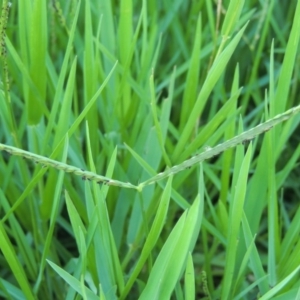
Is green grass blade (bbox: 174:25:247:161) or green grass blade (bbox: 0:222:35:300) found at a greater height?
green grass blade (bbox: 174:25:247:161)

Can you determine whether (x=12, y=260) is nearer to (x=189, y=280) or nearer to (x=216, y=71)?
(x=189, y=280)

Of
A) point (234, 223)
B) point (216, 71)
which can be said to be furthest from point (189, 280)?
point (216, 71)

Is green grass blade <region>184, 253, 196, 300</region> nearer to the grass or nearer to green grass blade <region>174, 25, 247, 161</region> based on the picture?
the grass

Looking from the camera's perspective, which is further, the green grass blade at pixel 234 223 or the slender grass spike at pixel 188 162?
the green grass blade at pixel 234 223

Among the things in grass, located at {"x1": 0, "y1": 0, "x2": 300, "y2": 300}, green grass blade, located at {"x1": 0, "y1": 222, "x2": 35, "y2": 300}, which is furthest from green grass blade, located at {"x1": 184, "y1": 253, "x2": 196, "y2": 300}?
green grass blade, located at {"x1": 0, "y1": 222, "x2": 35, "y2": 300}

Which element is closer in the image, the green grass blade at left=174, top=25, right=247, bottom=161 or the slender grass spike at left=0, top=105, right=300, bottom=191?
the slender grass spike at left=0, top=105, right=300, bottom=191

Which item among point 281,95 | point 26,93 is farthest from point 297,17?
point 26,93

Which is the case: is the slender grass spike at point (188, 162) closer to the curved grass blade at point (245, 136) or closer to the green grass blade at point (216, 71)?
the curved grass blade at point (245, 136)

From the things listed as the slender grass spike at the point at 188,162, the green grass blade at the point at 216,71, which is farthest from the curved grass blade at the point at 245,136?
the green grass blade at the point at 216,71
